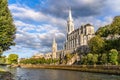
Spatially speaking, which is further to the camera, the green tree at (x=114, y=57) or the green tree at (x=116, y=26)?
the green tree at (x=116, y=26)

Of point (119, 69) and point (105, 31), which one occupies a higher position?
point (105, 31)

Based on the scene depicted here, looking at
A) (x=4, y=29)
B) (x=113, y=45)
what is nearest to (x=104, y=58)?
(x=113, y=45)

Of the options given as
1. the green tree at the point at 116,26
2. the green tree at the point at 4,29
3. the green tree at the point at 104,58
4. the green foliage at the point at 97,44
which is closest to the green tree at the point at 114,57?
the green tree at the point at 104,58

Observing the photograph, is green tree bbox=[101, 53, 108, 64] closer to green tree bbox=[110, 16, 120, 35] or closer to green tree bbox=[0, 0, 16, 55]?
green tree bbox=[110, 16, 120, 35]

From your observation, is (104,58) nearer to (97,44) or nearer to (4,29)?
(97,44)

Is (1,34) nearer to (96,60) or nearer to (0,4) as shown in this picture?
(0,4)

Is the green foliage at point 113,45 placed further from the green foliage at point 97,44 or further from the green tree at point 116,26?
the green tree at point 116,26

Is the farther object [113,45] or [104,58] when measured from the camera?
[113,45]

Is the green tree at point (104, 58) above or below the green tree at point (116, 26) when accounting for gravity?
below

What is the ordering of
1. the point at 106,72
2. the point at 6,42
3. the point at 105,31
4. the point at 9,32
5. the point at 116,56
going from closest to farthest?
1. the point at 6,42
2. the point at 9,32
3. the point at 106,72
4. the point at 116,56
5. the point at 105,31

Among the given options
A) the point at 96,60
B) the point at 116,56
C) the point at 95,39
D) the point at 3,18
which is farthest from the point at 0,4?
the point at 95,39

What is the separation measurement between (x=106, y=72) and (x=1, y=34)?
62.7 meters

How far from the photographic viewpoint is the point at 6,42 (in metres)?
50.0

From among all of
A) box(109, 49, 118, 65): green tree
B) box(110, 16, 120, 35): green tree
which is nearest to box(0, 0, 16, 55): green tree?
box(109, 49, 118, 65): green tree
